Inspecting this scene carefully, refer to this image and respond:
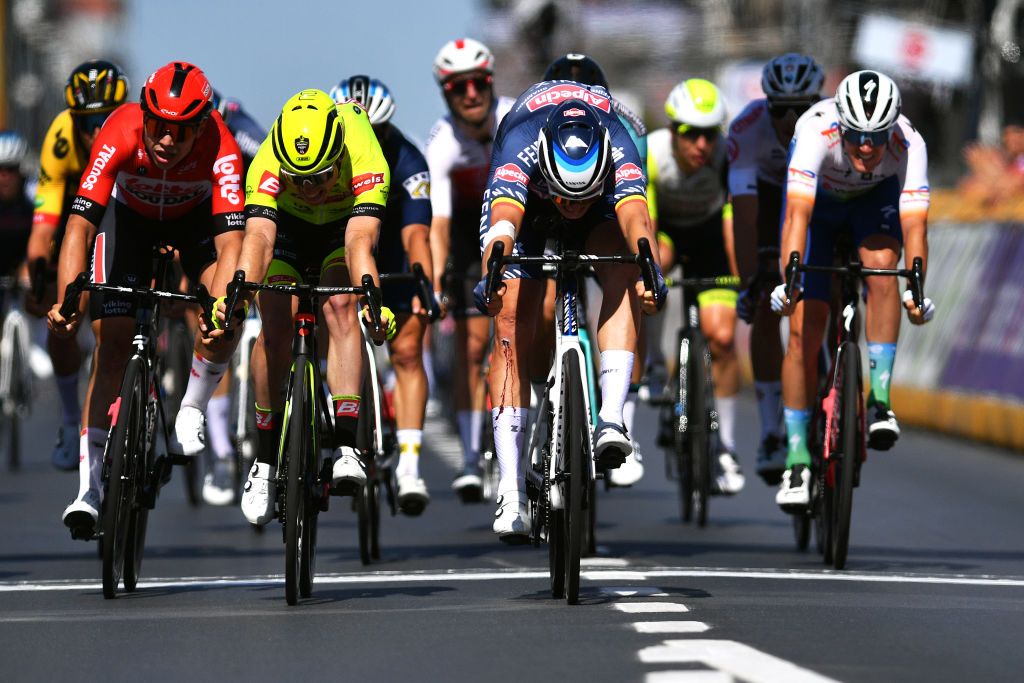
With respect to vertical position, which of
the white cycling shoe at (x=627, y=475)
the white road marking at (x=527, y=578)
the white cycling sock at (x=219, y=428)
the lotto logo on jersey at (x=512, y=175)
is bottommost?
the white road marking at (x=527, y=578)

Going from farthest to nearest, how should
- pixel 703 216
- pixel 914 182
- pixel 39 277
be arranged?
pixel 703 216 → pixel 39 277 → pixel 914 182

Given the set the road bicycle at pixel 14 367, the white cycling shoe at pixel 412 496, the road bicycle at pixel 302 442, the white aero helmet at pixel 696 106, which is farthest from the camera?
the road bicycle at pixel 14 367

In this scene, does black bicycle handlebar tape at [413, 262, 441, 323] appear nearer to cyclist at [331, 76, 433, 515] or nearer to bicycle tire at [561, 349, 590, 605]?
cyclist at [331, 76, 433, 515]

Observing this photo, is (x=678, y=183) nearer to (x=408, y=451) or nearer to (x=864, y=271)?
(x=408, y=451)

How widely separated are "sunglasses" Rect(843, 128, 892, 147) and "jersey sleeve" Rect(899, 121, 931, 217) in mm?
203

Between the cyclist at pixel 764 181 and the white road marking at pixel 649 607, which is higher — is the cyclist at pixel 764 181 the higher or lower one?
the higher one

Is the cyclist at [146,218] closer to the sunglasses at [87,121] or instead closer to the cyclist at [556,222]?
the cyclist at [556,222]

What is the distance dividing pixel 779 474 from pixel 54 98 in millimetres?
150368

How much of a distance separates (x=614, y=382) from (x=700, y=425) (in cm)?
396

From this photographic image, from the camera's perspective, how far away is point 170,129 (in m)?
11.2

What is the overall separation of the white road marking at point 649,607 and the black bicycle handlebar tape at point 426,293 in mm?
2032

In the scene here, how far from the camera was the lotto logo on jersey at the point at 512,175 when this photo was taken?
1039 cm

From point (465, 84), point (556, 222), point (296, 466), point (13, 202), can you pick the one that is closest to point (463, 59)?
point (465, 84)

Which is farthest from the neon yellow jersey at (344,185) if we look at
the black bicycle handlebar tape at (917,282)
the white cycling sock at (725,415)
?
the white cycling sock at (725,415)
